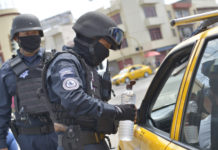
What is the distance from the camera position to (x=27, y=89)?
2.85 m

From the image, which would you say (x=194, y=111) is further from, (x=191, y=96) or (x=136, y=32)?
(x=136, y=32)

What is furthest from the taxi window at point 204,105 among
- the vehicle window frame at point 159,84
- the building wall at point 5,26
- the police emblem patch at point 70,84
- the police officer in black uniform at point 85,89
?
the building wall at point 5,26

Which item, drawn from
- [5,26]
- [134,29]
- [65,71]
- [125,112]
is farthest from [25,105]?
[134,29]

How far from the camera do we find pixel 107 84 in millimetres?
2287

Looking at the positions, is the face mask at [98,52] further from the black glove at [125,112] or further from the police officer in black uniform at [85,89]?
the black glove at [125,112]

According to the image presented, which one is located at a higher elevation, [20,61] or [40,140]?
[20,61]

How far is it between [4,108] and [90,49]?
1.19 metres

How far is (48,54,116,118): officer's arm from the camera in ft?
5.86

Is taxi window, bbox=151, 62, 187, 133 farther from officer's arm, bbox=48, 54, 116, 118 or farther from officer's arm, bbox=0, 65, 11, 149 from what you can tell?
officer's arm, bbox=0, 65, 11, 149

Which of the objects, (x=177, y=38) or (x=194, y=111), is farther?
(x=177, y=38)

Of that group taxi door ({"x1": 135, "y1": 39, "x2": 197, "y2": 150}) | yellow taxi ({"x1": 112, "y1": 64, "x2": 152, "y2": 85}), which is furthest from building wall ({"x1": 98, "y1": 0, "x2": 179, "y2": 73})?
taxi door ({"x1": 135, "y1": 39, "x2": 197, "y2": 150})

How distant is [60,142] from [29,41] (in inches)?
52.2

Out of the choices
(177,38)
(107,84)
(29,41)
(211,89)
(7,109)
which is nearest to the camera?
(211,89)

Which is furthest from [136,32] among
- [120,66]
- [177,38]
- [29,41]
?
[29,41]
